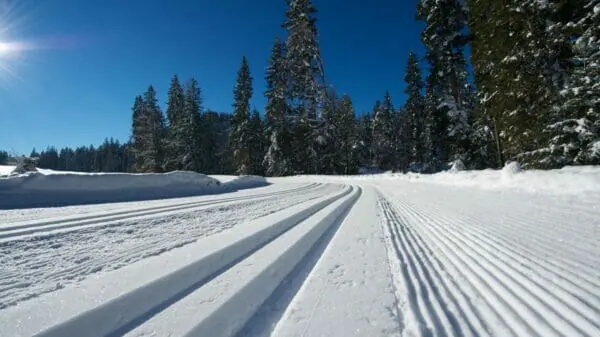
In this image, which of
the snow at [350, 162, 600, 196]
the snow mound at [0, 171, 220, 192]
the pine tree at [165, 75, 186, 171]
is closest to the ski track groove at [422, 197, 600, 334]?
the snow at [350, 162, 600, 196]

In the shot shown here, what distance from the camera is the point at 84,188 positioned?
29.1 feet

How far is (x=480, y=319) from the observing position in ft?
6.31

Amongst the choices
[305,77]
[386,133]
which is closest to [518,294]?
[305,77]

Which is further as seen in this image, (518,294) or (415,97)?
(415,97)

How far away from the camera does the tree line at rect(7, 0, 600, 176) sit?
9.31m

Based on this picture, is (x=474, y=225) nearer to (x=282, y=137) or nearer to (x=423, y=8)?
(x=423, y=8)

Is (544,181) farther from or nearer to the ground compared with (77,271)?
farther from the ground

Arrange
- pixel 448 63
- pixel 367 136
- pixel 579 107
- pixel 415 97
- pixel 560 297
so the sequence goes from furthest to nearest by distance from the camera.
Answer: pixel 367 136, pixel 415 97, pixel 448 63, pixel 579 107, pixel 560 297

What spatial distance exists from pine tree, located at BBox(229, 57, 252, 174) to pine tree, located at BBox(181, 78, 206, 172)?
4.57 m

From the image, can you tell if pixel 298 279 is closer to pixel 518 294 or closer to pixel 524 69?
pixel 518 294

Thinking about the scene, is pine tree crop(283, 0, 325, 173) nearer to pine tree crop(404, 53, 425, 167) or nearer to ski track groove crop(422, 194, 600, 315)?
pine tree crop(404, 53, 425, 167)

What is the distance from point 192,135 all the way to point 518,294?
41.2 m

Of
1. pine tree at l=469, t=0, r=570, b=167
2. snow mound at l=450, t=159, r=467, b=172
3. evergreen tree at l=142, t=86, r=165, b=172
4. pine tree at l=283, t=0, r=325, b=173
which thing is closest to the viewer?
pine tree at l=469, t=0, r=570, b=167

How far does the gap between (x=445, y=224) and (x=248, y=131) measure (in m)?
35.0
